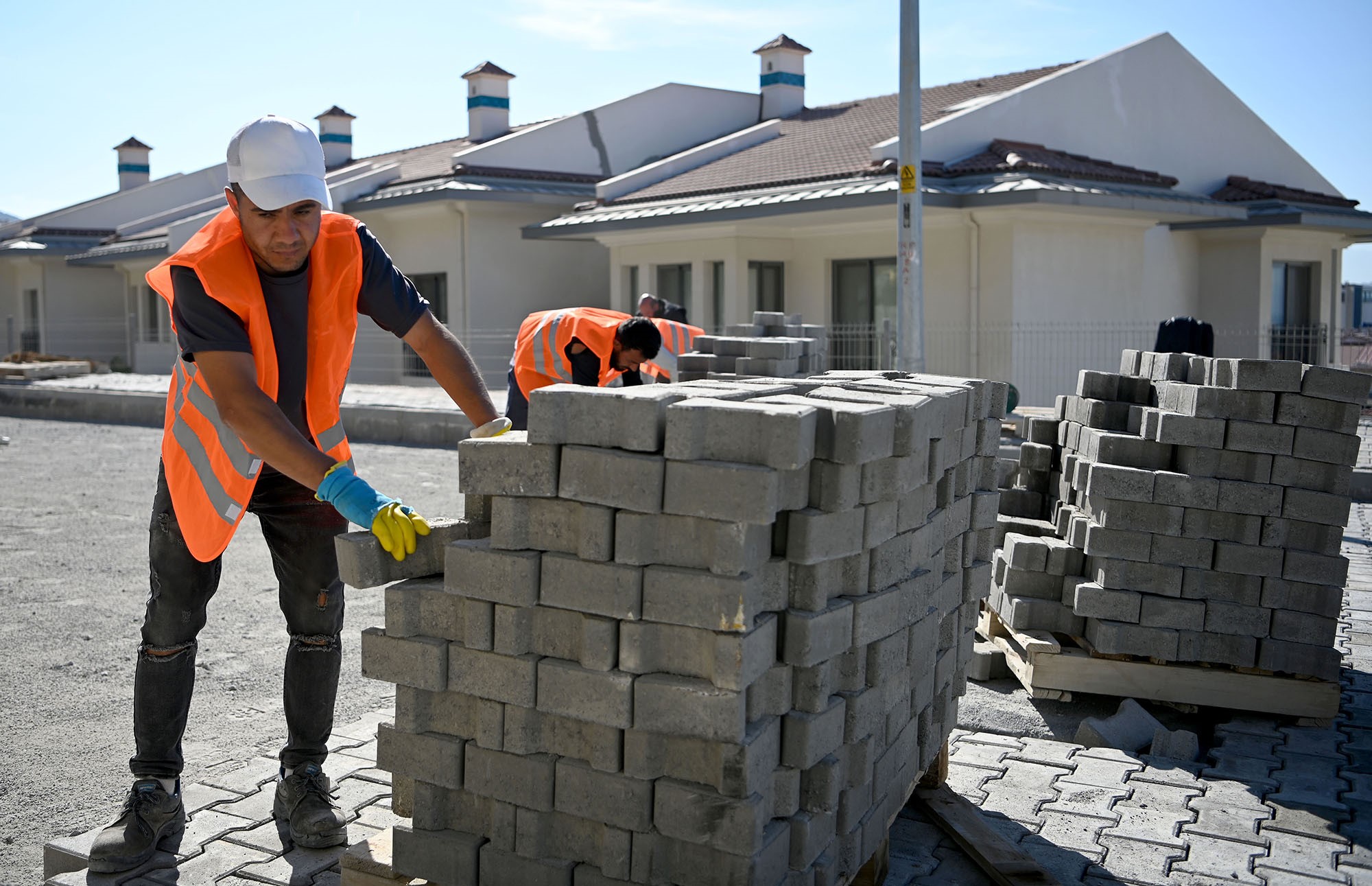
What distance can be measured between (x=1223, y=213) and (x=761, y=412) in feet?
55.9

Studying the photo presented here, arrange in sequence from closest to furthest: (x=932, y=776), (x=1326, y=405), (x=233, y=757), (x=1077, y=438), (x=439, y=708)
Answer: (x=439, y=708), (x=932, y=776), (x=233, y=757), (x=1326, y=405), (x=1077, y=438)

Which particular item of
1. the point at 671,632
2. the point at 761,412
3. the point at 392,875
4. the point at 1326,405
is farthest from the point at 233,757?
Answer: the point at 1326,405

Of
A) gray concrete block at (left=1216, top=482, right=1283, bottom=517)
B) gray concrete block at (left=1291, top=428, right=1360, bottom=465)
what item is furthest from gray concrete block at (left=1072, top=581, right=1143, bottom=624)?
gray concrete block at (left=1291, top=428, right=1360, bottom=465)

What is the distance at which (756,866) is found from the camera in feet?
8.89

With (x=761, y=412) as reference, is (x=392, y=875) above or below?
below

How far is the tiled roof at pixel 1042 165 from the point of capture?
1616 cm

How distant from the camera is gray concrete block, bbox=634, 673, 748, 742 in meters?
2.68

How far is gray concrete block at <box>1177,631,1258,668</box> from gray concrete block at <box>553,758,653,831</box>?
3.21m

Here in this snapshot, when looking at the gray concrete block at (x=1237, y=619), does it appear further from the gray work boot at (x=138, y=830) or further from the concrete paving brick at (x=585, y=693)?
the gray work boot at (x=138, y=830)

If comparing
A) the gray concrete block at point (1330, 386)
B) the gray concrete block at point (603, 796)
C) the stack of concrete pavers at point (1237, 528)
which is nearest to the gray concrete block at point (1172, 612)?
the stack of concrete pavers at point (1237, 528)

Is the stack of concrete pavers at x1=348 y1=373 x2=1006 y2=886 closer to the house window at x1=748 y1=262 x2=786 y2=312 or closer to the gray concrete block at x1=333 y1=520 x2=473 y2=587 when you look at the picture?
the gray concrete block at x1=333 y1=520 x2=473 y2=587

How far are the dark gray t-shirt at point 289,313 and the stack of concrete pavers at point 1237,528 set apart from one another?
10.3 ft

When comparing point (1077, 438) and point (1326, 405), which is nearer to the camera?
point (1326, 405)

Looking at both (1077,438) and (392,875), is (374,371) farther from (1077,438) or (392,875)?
(392,875)
